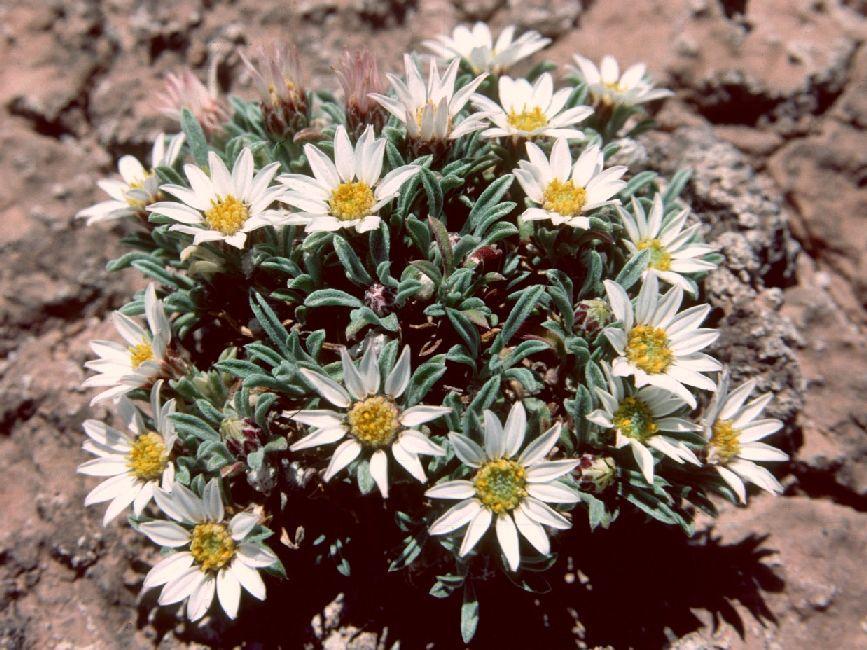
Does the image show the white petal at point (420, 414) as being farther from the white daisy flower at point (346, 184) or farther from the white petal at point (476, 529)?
the white daisy flower at point (346, 184)

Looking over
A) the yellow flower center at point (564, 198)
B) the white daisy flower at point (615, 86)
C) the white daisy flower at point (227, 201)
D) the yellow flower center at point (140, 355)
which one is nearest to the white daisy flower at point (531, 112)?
the yellow flower center at point (564, 198)

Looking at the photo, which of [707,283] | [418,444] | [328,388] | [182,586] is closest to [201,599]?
[182,586]

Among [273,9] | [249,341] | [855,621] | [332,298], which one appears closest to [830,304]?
[855,621]

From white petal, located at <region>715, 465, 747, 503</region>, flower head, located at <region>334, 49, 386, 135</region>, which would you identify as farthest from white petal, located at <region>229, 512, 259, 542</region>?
white petal, located at <region>715, 465, 747, 503</region>

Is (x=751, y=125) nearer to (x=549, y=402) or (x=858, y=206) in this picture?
(x=858, y=206)

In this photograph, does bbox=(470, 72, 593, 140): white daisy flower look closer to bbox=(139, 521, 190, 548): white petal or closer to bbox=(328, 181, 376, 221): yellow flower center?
bbox=(328, 181, 376, 221): yellow flower center

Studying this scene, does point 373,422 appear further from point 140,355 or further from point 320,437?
point 140,355
